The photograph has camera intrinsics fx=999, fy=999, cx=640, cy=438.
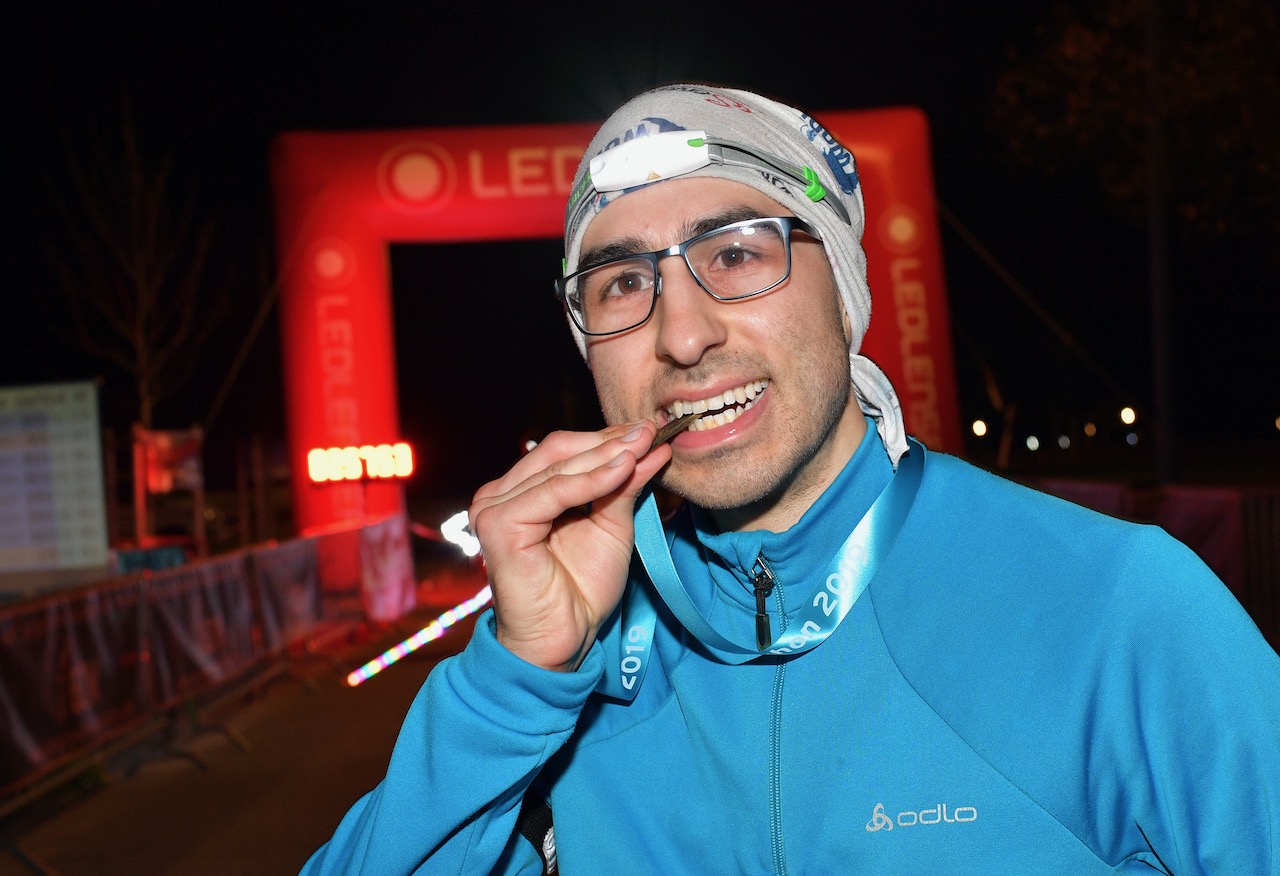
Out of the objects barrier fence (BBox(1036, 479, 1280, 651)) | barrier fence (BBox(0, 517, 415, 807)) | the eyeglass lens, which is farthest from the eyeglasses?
barrier fence (BBox(1036, 479, 1280, 651))

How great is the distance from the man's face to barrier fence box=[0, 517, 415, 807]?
5.03m

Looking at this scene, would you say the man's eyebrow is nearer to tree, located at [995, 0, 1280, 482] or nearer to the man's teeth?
the man's teeth

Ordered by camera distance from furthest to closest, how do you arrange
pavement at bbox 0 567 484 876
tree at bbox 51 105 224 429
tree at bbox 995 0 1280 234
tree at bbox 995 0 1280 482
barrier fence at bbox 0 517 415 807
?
tree at bbox 51 105 224 429 → tree at bbox 995 0 1280 234 → tree at bbox 995 0 1280 482 → barrier fence at bbox 0 517 415 807 → pavement at bbox 0 567 484 876

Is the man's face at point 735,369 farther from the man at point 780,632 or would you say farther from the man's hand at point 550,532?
A: the man's hand at point 550,532

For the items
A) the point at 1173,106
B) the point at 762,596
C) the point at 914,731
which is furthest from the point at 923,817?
the point at 1173,106

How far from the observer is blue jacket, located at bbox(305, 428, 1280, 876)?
1.29 metres

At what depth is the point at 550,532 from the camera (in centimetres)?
161

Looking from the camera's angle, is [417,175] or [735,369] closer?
[735,369]

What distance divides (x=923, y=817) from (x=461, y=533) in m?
0.85

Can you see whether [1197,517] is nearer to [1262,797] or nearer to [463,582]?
[1262,797]

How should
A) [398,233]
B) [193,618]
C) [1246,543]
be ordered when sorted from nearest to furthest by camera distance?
[193,618], [1246,543], [398,233]

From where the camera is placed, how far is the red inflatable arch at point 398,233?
1183 centimetres

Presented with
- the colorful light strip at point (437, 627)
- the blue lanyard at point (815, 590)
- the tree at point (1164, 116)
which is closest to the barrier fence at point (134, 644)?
the colorful light strip at point (437, 627)

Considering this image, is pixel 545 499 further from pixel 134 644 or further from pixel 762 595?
pixel 134 644
